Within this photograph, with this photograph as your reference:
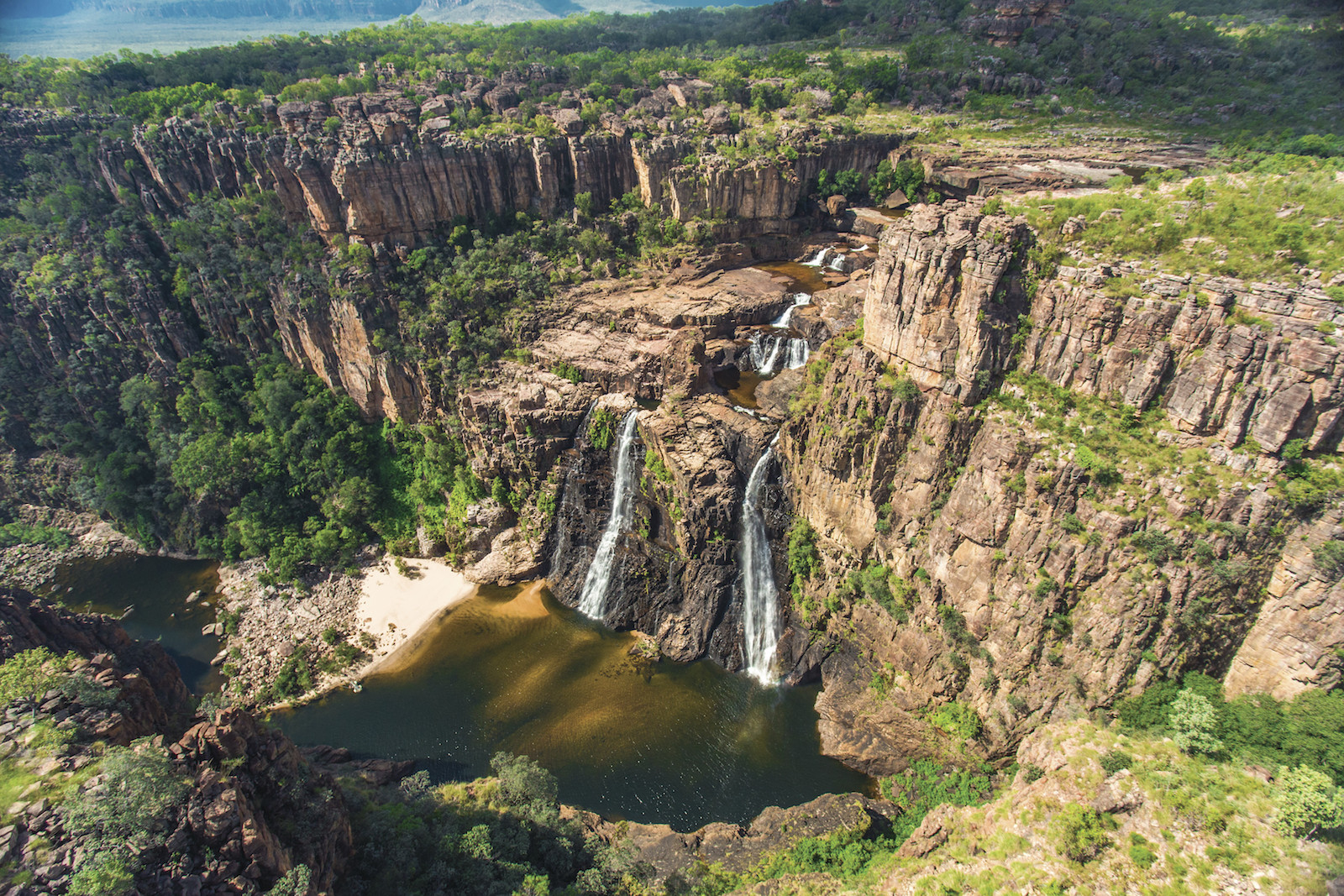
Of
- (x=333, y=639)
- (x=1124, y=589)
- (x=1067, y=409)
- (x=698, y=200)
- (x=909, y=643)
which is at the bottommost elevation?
(x=333, y=639)

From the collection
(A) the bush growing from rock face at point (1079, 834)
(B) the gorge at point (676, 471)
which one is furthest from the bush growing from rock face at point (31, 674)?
(A) the bush growing from rock face at point (1079, 834)

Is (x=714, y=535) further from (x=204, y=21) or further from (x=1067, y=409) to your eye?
(x=204, y=21)

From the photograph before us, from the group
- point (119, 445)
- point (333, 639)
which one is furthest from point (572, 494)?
point (119, 445)

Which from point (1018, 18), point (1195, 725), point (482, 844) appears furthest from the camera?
point (1018, 18)

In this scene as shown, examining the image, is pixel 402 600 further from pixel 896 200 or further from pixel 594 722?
pixel 896 200

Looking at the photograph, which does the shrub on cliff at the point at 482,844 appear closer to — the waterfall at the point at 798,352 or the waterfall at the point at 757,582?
A: the waterfall at the point at 757,582

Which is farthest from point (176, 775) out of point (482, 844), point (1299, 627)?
point (1299, 627)
